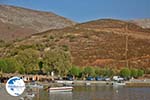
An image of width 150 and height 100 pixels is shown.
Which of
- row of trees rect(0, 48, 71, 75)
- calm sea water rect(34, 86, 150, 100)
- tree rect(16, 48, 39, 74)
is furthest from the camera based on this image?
tree rect(16, 48, 39, 74)

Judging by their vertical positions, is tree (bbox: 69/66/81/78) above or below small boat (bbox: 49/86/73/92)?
above

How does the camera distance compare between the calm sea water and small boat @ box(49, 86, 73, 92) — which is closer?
the calm sea water

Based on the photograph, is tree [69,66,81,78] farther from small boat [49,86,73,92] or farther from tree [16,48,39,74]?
small boat [49,86,73,92]

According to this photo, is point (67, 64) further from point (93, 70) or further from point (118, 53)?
point (118, 53)

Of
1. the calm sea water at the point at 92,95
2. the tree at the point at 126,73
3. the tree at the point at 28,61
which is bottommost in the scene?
the calm sea water at the point at 92,95

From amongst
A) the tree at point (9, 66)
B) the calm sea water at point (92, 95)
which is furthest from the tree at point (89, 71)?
the calm sea water at point (92, 95)

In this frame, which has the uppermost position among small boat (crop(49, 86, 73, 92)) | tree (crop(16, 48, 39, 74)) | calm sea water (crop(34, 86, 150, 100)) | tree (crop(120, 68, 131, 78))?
tree (crop(16, 48, 39, 74))

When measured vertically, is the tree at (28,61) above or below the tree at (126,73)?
above

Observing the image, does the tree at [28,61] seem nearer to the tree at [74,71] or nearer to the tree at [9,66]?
the tree at [9,66]

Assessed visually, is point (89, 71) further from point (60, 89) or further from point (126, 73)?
point (60, 89)

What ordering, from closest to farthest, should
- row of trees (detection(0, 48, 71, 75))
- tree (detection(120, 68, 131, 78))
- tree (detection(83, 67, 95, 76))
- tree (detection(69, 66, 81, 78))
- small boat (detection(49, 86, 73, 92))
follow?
1. small boat (detection(49, 86, 73, 92))
2. row of trees (detection(0, 48, 71, 75))
3. tree (detection(69, 66, 81, 78))
4. tree (detection(83, 67, 95, 76))
5. tree (detection(120, 68, 131, 78))

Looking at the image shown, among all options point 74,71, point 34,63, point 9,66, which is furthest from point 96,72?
point 9,66

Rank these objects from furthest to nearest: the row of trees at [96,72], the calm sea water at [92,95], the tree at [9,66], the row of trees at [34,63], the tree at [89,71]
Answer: the tree at [89,71], the row of trees at [96,72], the row of trees at [34,63], the tree at [9,66], the calm sea water at [92,95]

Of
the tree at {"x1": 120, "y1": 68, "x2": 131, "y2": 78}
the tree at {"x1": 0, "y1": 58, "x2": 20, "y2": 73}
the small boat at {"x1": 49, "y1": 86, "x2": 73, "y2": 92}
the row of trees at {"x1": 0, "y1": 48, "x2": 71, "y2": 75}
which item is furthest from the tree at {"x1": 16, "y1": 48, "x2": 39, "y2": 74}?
the tree at {"x1": 120, "y1": 68, "x2": 131, "y2": 78}
